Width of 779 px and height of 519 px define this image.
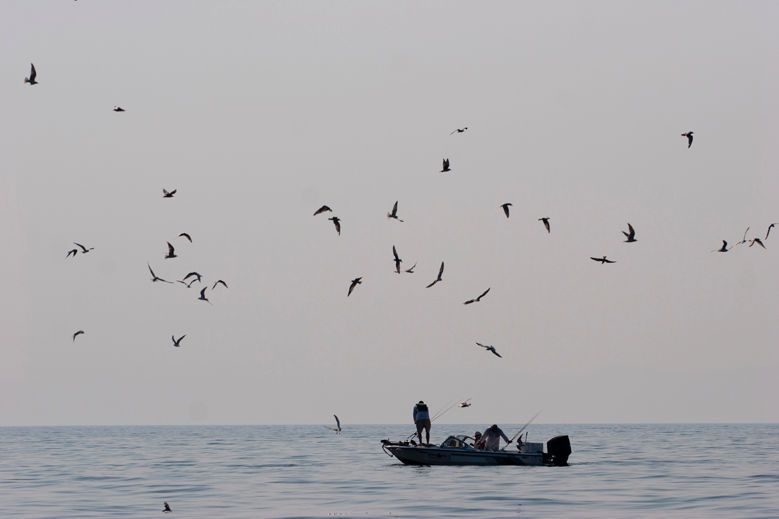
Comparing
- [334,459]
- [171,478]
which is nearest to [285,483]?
[171,478]

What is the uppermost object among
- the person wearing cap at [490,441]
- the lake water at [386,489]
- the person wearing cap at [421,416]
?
the person wearing cap at [421,416]

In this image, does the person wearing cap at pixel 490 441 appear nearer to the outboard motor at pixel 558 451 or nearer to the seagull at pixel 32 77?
the outboard motor at pixel 558 451

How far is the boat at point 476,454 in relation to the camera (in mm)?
56219

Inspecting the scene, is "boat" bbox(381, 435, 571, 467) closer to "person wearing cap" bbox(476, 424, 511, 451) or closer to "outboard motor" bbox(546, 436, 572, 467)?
"outboard motor" bbox(546, 436, 572, 467)

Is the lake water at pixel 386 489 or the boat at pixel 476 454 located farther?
the boat at pixel 476 454

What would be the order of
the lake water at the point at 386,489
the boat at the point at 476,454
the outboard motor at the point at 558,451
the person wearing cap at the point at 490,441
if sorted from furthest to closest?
the outboard motor at the point at 558,451 → the person wearing cap at the point at 490,441 → the boat at the point at 476,454 → the lake water at the point at 386,489

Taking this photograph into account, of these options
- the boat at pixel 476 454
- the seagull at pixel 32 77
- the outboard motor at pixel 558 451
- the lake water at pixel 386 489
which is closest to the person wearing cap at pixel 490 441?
the boat at pixel 476 454

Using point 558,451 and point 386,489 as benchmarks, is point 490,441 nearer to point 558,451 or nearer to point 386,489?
point 558,451

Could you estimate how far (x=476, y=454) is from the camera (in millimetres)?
56188

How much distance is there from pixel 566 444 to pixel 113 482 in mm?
18500

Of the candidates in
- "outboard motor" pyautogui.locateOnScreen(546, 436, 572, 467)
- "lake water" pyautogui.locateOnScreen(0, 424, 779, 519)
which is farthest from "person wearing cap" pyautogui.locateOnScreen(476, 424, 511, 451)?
"outboard motor" pyautogui.locateOnScreen(546, 436, 572, 467)

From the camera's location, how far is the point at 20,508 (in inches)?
1719

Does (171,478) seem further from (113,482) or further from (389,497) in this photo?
(389,497)

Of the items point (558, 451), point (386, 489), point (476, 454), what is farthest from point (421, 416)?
point (386, 489)
